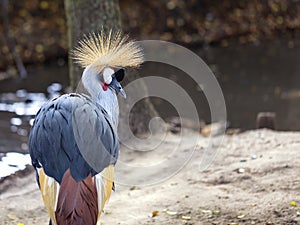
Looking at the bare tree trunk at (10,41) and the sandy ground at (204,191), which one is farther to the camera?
the bare tree trunk at (10,41)

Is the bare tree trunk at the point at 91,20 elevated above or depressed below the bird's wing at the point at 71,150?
above

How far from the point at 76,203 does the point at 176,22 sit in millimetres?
10960

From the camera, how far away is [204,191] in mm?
5609

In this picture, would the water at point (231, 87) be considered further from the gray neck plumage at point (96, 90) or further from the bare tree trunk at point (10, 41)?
the gray neck plumage at point (96, 90)

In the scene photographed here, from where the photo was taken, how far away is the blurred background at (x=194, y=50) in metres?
9.52

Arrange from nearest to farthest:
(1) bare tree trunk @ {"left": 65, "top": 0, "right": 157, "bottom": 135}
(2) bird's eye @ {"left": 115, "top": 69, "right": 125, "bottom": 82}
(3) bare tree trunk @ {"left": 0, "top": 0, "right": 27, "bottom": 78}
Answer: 1. (2) bird's eye @ {"left": 115, "top": 69, "right": 125, "bottom": 82}
2. (1) bare tree trunk @ {"left": 65, "top": 0, "right": 157, "bottom": 135}
3. (3) bare tree trunk @ {"left": 0, "top": 0, "right": 27, "bottom": 78}

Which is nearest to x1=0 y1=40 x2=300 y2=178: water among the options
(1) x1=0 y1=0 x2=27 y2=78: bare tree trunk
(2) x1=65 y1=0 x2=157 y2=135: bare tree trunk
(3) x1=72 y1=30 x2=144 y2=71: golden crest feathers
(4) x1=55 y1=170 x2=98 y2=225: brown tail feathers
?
(1) x1=0 y1=0 x2=27 y2=78: bare tree trunk

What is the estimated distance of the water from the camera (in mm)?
8945

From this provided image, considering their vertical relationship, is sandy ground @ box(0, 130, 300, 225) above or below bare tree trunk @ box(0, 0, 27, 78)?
below

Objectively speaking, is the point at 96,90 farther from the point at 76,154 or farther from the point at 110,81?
the point at 76,154

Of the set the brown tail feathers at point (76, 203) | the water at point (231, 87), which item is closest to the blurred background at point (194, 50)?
the water at point (231, 87)

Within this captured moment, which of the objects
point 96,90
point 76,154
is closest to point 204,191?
point 96,90

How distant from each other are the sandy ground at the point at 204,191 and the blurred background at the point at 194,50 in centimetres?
135

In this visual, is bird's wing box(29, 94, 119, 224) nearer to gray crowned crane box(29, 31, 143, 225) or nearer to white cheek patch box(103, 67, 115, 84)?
gray crowned crane box(29, 31, 143, 225)
